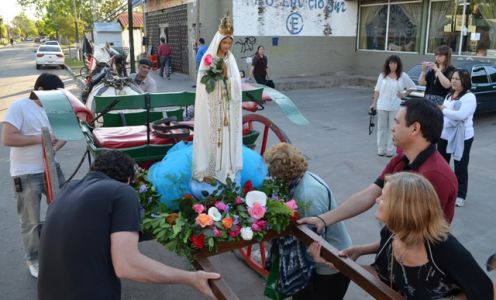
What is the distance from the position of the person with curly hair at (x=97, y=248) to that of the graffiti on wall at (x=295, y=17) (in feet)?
47.5

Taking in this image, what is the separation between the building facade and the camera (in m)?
14.5

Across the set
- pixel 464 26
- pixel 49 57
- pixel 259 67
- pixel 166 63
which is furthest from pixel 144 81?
pixel 49 57

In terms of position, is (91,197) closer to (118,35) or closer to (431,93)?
(431,93)

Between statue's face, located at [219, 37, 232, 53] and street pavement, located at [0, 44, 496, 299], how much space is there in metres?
2.19

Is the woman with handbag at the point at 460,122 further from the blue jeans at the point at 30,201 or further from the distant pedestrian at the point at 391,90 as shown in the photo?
the blue jeans at the point at 30,201

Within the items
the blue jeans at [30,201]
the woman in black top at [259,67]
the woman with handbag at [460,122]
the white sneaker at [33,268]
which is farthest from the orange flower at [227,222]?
the woman in black top at [259,67]

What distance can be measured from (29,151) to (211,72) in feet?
6.69

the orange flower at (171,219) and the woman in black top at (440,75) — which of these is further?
the woman in black top at (440,75)

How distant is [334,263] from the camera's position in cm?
221

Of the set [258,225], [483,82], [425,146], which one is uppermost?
[425,146]

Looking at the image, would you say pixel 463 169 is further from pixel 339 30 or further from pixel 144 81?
pixel 339 30

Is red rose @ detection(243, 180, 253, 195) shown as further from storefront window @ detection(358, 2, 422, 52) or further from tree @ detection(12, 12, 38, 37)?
tree @ detection(12, 12, 38, 37)

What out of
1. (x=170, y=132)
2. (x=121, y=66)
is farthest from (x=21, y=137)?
(x=121, y=66)

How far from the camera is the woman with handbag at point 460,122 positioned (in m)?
5.12
